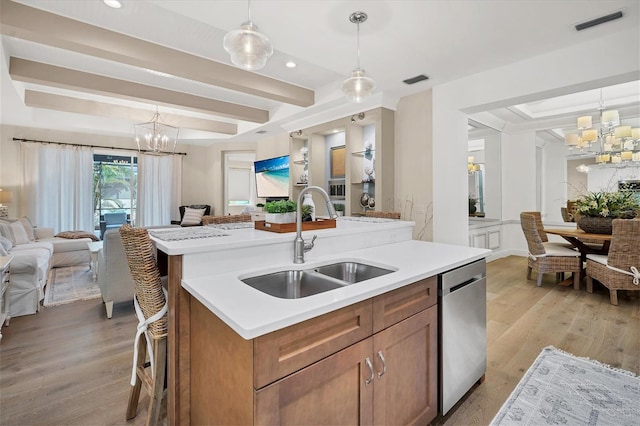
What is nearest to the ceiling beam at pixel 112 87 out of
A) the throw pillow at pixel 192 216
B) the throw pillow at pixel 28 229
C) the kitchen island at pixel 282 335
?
the throw pillow at pixel 28 229

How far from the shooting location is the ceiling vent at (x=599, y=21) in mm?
2316

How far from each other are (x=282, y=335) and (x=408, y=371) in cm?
80

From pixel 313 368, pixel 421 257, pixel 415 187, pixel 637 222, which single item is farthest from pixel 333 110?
pixel 313 368

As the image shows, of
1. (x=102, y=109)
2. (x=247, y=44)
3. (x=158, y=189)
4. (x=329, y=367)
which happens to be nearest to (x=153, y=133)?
(x=102, y=109)

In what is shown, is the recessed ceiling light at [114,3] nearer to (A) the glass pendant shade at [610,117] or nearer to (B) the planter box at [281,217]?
(B) the planter box at [281,217]

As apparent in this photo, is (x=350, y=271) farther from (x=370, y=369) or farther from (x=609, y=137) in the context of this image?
(x=609, y=137)

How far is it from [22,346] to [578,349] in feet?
15.1

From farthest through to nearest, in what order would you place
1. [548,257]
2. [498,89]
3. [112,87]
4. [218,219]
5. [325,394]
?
[112,87]
[548,257]
[498,89]
[218,219]
[325,394]

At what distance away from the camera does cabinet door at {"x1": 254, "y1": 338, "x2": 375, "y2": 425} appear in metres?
0.94

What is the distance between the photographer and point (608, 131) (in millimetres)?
4945

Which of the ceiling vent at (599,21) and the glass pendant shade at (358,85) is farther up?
the ceiling vent at (599,21)

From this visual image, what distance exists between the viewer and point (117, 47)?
297cm

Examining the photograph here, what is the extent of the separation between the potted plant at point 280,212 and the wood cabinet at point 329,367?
70cm

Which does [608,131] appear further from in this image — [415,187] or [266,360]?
[266,360]
